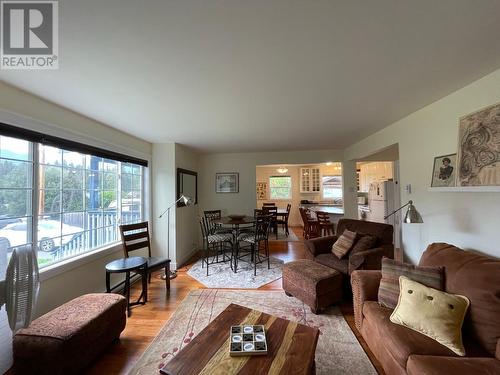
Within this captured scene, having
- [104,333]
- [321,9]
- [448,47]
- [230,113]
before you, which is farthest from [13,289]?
[448,47]

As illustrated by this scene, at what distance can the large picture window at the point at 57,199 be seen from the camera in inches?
75.7

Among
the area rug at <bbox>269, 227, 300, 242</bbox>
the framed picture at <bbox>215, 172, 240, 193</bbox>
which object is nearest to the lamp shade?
the framed picture at <bbox>215, 172, 240, 193</bbox>

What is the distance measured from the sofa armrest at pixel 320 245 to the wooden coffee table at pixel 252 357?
1676 mm

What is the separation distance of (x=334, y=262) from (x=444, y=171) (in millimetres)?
1560

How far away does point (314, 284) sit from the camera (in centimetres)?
236

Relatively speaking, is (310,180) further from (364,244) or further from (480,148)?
(480,148)

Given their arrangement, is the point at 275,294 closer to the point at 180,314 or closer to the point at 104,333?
the point at 180,314

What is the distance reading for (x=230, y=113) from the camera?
8.46 ft

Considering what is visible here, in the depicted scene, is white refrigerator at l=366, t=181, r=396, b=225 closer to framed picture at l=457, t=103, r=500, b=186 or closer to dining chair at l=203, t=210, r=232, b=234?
framed picture at l=457, t=103, r=500, b=186

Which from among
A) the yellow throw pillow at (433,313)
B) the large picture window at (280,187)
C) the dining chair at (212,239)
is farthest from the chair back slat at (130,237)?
the large picture window at (280,187)

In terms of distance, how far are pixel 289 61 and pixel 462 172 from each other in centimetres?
183

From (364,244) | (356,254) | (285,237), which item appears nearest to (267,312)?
(356,254)

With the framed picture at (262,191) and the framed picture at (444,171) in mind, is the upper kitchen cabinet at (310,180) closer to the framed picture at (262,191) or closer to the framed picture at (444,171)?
the framed picture at (262,191)

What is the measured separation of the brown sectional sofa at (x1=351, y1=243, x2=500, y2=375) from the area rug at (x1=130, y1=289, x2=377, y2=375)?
219mm
